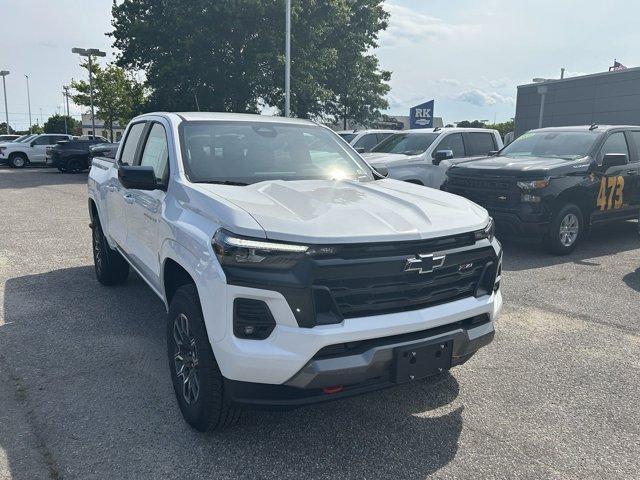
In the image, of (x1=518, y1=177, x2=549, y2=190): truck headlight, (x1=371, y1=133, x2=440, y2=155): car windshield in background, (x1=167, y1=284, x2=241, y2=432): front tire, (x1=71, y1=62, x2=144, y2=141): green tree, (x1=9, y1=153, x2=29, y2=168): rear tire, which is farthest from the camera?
(x1=71, y1=62, x2=144, y2=141): green tree

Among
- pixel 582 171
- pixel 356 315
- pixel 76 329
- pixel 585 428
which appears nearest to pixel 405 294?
pixel 356 315

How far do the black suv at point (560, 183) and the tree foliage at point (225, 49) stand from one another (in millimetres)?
16023

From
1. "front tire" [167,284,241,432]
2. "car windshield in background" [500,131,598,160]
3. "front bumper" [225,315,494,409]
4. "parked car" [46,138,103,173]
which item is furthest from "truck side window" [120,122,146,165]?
"parked car" [46,138,103,173]

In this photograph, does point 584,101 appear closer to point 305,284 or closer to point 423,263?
point 423,263

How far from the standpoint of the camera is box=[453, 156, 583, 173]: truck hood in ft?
23.6

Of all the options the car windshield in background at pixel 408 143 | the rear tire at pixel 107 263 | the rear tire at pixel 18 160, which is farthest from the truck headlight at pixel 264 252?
the rear tire at pixel 18 160

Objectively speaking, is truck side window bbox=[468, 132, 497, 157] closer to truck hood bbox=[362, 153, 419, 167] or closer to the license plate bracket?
truck hood bbox=[362, 153, 419, 167]

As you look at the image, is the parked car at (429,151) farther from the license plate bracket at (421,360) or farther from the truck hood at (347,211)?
the license plate bracket at (421,360)

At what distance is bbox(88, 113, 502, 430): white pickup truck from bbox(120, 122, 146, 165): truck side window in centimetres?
126

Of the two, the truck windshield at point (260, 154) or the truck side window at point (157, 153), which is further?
the truck side window at point (157, 153)

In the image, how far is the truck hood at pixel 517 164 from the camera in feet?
23.6

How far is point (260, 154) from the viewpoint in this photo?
3834 millimetres

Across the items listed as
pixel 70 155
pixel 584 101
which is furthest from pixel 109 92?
pixel 584 101

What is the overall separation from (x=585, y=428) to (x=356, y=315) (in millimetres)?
1634
